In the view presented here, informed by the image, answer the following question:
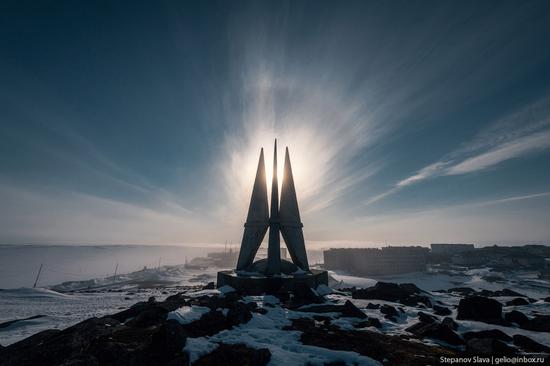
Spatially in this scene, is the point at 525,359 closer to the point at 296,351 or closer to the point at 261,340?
the point at 296,351

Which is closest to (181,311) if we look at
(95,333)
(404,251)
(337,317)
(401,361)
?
(95,333)

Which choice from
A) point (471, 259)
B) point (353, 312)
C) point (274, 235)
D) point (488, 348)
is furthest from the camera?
point (471, 259)

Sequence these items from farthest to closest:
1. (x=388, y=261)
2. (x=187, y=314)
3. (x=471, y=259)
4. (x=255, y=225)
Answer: (x=471, y=259) → (x=388, y=261) → (x=255, y=225) → (x=187, y=314)

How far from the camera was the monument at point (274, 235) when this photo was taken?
21788 millimetres

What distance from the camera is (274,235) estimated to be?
2377 cm

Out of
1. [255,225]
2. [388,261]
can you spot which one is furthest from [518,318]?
[388,261]

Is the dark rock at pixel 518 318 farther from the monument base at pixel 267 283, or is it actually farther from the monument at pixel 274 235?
the monument at pixel 274 235

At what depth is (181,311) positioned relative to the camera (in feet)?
33.4

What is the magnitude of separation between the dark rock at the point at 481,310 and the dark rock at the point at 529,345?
3.34 m

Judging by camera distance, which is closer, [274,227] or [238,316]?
[238,316]

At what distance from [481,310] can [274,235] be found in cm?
1564

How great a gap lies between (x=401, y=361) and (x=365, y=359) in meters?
1.02

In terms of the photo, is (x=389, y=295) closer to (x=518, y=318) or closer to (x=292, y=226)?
(x=518, y=318)

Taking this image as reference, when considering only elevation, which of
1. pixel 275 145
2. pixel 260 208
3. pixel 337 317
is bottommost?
pixel 337 317
